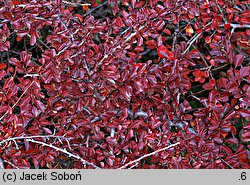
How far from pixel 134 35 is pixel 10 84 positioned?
0.54 metres

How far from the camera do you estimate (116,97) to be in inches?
66.5

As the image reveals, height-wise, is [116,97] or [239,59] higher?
[239,59]

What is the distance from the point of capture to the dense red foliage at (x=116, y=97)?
1.65 meters

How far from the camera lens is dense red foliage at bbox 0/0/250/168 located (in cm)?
165

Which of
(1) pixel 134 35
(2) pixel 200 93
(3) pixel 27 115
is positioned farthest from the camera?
(2) pixel 200 93

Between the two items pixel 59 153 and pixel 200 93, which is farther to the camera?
pixel 200 93

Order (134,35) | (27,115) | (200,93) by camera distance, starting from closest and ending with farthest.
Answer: (27,115)
(134,35)
(200,93)

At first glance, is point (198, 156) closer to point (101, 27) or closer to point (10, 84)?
point (101, 27)

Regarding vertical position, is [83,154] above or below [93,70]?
below

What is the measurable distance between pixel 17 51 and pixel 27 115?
45 centimetres

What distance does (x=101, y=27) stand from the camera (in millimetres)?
1738
